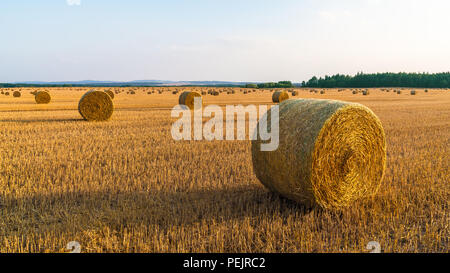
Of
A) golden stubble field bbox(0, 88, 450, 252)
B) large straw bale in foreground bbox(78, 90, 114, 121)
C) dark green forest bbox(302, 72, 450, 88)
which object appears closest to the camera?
golden stubble field bbox(0, 88, 450, 252)

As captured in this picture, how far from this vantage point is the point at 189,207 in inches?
227

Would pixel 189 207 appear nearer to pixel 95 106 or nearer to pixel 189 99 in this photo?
pixel 95 106

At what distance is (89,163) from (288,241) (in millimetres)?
5967

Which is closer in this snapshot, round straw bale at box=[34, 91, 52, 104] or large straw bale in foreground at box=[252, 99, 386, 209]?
large straw bale in foreground at box=[252, 99, 386, 209]

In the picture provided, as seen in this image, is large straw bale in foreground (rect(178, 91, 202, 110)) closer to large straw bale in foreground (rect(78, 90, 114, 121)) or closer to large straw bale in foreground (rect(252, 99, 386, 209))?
large straw bale in foreground (rect(78, 90, 114, 121))

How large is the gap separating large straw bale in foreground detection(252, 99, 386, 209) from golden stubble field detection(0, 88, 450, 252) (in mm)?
301

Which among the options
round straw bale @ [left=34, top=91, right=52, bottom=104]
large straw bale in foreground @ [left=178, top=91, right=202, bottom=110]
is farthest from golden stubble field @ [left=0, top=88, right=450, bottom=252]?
round straw bale @ [left=34, top=91, right=52, bottom=104]

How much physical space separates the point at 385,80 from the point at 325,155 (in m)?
126

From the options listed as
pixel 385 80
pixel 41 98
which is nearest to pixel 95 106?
pixel 41 98

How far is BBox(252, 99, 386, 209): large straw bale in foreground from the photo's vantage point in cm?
552

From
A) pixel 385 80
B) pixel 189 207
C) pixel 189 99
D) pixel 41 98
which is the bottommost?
pixel 189 207

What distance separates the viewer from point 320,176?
218 inches
